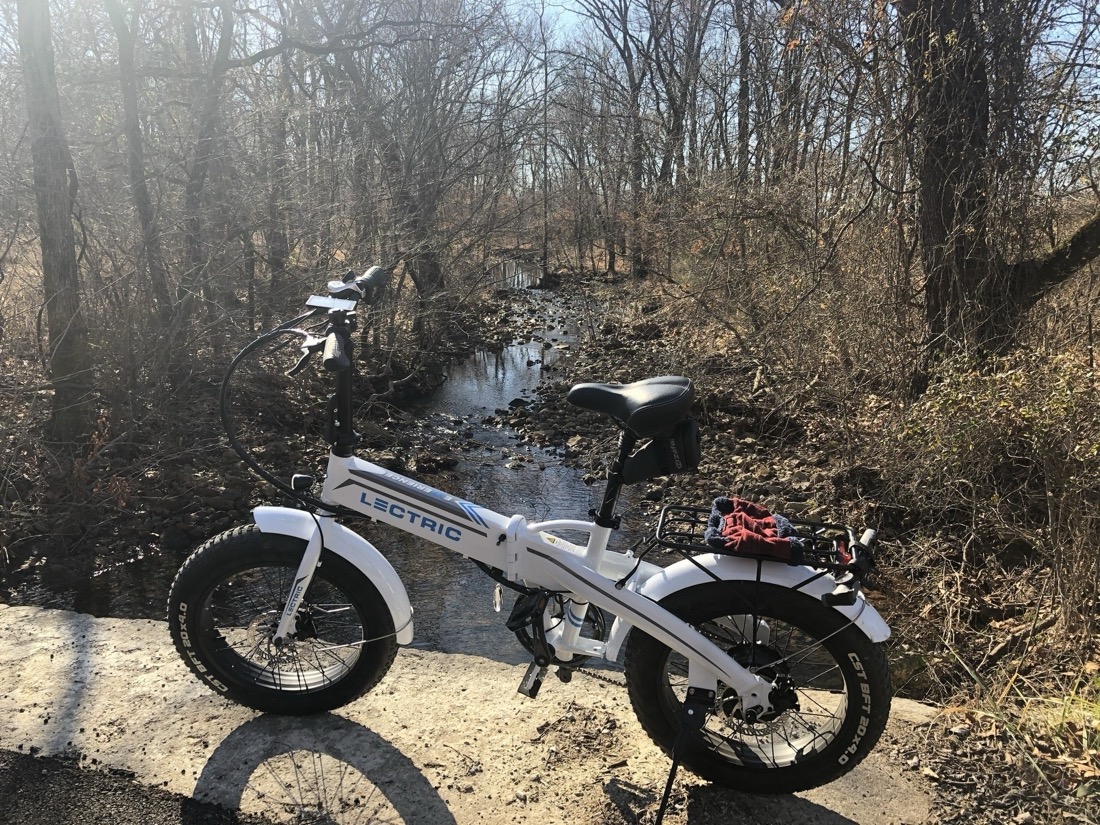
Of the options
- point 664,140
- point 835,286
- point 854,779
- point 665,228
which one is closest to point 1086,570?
point 854,779

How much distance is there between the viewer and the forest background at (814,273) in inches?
188

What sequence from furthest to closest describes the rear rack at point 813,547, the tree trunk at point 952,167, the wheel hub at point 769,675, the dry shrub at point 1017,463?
the tree trunk at point 952,167 < the dry shrub at point 1017,463 < the wheel hub at point 769,675 < the rear rack at point 813,547

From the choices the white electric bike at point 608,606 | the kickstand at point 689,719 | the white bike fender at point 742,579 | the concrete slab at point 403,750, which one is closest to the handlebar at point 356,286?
the white electric bike at point 608,606

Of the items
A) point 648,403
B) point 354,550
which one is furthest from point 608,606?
point 354,550

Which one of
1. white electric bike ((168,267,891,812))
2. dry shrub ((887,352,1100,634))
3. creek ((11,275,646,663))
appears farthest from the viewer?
creek ((11,275,646,663))

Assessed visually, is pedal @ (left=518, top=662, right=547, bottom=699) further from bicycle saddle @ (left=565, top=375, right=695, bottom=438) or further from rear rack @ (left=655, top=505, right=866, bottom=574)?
bicycle saddle @ (left=565, top=375, right=695, bottom=438)

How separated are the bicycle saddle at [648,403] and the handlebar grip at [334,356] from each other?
0.76 m

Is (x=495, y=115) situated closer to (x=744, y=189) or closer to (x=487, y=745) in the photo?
(x=744, y=189)

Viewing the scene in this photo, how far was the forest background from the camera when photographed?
479 cm

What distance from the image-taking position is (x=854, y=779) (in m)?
2.73

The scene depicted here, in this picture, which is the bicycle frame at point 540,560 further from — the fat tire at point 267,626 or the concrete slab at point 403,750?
the concrete slab at point 403,750

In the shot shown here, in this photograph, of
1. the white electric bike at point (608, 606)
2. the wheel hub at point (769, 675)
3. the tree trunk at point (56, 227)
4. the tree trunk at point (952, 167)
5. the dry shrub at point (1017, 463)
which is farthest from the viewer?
the tree trunk at point (952, 167)

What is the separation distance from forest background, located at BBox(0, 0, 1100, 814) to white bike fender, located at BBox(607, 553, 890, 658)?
3.39 ft

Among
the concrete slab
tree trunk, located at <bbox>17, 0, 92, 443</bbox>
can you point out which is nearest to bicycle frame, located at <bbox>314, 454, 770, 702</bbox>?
the concrete slab
